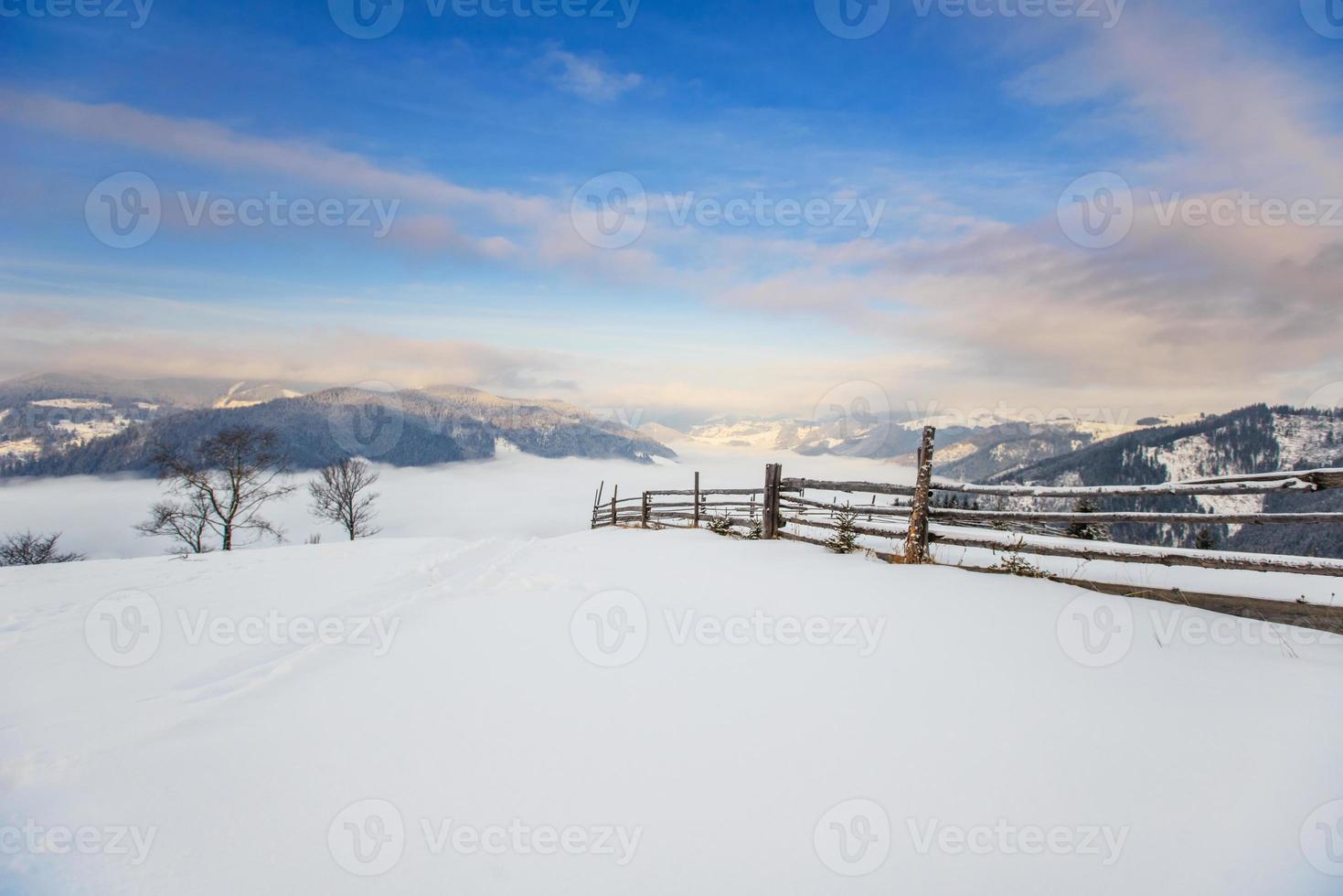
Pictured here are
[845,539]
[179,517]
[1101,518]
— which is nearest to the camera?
[1101,518]

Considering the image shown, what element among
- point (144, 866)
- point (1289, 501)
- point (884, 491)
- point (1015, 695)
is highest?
point (884, 491)

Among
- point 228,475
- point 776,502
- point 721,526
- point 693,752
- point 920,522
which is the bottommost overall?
point 228,475

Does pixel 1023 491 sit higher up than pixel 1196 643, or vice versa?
pixel 1023 491

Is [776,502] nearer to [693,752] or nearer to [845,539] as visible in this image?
[845,539]

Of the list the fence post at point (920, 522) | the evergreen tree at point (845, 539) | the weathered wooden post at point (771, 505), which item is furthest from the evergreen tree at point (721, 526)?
the fence post at point (920, 522)

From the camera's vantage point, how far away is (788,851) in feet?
6.81

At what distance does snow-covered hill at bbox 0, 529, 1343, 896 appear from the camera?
2010 mm

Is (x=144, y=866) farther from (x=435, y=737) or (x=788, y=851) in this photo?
(x=788, y=851)

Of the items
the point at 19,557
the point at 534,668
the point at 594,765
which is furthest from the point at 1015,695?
the point at 19,557

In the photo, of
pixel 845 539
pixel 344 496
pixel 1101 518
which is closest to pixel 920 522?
pixel 845 539

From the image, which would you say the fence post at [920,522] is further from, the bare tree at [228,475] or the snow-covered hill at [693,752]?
the bare tree at [228,475]

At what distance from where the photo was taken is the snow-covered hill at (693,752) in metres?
2.01

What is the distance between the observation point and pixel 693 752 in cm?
264

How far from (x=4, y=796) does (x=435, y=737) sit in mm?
1763
